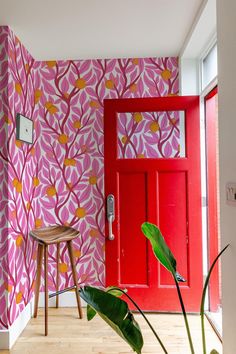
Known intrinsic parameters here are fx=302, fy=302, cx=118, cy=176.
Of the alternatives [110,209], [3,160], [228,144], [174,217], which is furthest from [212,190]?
[3,160]

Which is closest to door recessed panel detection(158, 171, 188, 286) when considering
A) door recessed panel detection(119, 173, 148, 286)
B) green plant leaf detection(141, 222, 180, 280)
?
door recessed panel detection(119, 173, 148, 286)

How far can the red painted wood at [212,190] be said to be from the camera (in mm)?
2730

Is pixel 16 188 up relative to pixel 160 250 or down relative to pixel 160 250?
up

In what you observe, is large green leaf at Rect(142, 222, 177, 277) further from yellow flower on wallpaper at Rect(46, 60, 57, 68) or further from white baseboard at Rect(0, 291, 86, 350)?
yellow flower on wallpaper at Rect(46, 60, 57, 68)

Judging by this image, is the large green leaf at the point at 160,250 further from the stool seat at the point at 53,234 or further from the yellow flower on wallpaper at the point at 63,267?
the yellow flower on wallpaper at the point at 63,267

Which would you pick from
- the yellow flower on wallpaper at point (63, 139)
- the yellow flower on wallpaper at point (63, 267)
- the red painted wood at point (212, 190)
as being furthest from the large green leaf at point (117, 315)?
the yellow flower on wallpaper at point (63, 139)

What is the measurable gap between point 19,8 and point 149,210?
1919 millimetres

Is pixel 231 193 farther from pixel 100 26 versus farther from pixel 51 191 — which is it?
pixel 51 191

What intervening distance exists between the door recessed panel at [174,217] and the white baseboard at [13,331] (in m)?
1.22

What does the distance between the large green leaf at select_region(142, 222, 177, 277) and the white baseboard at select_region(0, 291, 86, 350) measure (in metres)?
1.59

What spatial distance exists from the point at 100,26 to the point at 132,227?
5.71ft

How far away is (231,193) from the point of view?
153cm

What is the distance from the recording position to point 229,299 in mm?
1595

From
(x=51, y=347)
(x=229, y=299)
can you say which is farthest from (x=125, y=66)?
(x=51, y=347)
